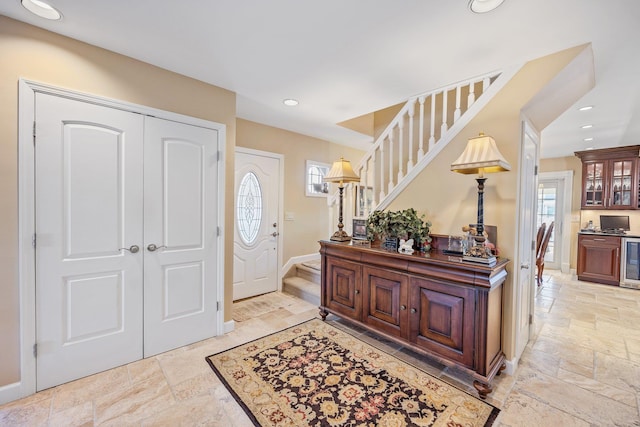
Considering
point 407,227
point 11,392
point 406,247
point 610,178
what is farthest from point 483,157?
point 610,178

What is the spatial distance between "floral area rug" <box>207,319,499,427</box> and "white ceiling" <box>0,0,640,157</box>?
255cm

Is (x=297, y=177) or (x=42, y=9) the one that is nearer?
(x=42, y=9)

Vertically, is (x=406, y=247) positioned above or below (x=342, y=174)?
below

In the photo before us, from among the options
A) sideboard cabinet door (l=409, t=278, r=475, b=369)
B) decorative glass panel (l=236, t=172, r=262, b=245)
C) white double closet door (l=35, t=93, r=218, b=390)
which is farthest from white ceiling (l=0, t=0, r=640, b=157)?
sideboard cabinet door (l=409, t=278, r=475, b=369)

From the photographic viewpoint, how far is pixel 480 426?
1.72 meters

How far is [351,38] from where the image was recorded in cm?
200

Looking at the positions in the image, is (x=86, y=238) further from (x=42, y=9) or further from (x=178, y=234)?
(x=42, y=9)

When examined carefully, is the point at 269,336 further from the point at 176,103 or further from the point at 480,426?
the point at 176,103

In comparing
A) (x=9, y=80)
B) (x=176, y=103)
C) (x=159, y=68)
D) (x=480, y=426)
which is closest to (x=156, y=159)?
(x=176, y=103)

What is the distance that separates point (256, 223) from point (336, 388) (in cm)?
263

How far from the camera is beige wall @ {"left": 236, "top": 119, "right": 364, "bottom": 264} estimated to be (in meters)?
4.13

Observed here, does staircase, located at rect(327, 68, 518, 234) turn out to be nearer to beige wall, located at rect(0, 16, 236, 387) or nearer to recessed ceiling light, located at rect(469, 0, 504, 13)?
recessed ceiling light, located at rect(469, 0, 504, 13)

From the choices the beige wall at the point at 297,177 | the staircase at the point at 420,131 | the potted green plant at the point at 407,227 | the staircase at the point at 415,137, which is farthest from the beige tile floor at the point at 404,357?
the beige wall at the point at 297,177

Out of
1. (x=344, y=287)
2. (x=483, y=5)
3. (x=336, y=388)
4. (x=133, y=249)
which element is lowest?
(x=336, y=388)
